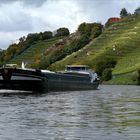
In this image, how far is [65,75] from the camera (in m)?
106

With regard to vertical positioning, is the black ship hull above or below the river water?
above

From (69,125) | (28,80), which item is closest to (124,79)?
(28,80)

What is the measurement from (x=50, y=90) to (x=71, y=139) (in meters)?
71.6

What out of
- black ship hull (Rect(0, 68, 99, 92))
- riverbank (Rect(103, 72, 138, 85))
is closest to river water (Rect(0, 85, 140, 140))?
black ship hull (Rect(0, 68, 99, 92))

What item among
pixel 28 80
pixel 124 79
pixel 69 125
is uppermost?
pixel 28 80

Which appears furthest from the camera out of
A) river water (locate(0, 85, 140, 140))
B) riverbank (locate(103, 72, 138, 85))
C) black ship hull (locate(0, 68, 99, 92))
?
riverbank (locate(103, 72, 138, 85))

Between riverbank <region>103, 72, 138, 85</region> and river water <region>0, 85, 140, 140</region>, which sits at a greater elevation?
riverbank <region>103, 72, 138, 85</region>

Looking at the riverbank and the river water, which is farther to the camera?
the riverbank

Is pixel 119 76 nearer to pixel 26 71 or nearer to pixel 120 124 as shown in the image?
pixel 26 71

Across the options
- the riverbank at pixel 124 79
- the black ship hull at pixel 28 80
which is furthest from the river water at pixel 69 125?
the riverbank at pixel 124 79

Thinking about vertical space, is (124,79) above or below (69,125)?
above

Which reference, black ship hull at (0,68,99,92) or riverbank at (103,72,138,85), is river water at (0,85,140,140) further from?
riverbank at (103,72,138,85)

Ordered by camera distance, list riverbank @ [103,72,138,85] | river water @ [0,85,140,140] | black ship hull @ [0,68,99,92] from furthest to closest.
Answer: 1. riverbank @ [103,72,138,85]
2. black ship hull @ [0,68,99,92]
3. river water @ [0,85,140,140]

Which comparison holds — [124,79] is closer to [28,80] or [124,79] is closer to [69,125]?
[28,80]
